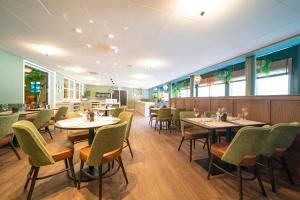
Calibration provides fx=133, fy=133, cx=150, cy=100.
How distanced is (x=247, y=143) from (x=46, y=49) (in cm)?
545

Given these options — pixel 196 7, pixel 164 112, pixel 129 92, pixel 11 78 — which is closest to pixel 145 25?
pixel 196 7

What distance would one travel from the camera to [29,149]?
1461 millimetres

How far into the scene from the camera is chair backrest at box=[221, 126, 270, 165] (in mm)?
1475

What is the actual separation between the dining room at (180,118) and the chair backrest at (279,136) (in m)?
0.01

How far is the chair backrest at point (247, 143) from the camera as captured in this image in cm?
147

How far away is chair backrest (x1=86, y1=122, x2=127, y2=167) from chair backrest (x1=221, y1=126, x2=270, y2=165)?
135cm

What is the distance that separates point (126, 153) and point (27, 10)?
10.6 ft

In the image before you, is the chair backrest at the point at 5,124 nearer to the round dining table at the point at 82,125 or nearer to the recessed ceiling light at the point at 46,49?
the round dining table at the point at 82,125

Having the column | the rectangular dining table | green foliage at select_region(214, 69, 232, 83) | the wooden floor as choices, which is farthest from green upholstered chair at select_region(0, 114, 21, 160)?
green foliage at select_region(214, 69, 232, 83)

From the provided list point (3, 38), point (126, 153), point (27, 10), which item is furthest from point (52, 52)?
point (126, 153)

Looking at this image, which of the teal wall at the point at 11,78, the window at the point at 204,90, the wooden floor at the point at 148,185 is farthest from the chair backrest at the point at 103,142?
the window at the point at 204,90

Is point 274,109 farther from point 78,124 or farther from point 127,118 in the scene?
point 78,124

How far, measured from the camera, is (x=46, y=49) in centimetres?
413

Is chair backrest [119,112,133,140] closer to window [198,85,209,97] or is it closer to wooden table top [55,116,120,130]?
wooden table top [55,116,120,130]
